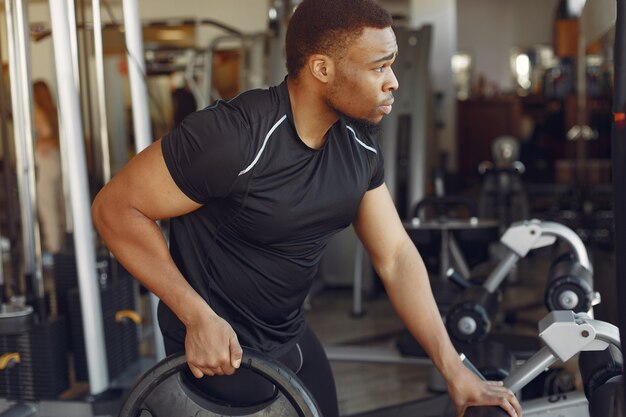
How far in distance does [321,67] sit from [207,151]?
0.24 metres

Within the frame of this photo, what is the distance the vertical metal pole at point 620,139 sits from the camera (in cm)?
98

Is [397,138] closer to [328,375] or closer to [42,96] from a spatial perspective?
[42,96]

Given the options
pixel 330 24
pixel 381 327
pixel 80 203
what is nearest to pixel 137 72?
pixel 80 203

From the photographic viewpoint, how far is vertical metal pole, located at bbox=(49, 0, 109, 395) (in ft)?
7.77

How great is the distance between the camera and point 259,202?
1.38 m

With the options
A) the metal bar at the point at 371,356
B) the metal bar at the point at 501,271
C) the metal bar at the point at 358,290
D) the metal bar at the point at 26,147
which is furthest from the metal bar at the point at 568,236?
the metal bar at the point at 358,290

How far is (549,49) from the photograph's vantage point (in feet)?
38.4

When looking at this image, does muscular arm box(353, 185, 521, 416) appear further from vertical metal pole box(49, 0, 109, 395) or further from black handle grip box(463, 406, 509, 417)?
vertical metal pole box(49, 0, 109, 395)

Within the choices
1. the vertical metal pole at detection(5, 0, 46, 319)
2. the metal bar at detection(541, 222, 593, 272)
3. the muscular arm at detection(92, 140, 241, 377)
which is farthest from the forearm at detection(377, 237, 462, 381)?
the vertical metal pole at detection(5, 0, 46, 319)

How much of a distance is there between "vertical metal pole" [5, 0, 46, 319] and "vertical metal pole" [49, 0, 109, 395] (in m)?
0.25

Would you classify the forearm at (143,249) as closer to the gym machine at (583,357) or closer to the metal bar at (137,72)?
the gym machine at (583,357)

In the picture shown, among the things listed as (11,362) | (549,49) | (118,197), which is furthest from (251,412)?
(549,49)

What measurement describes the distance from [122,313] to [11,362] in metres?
0.41

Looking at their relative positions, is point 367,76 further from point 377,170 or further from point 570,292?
point 570,292
